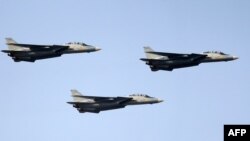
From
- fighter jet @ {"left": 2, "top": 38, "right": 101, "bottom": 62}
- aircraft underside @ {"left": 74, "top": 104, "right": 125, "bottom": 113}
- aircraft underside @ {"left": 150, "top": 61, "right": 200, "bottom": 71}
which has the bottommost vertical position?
aircraft underside @ {"left": 74, "top": 104, "right": 125, "bottom": 113}

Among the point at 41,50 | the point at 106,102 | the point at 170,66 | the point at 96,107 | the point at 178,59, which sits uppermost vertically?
the point at 41,50

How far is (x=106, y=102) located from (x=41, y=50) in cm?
1487

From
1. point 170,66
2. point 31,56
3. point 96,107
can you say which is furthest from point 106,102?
point 31,56

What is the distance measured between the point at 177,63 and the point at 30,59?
25935 millimetres

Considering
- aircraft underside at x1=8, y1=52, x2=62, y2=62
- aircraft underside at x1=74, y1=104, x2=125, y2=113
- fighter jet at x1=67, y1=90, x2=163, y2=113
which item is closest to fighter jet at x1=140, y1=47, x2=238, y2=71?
fighter jet at x1=67, y1=90, x2=163, y2=113

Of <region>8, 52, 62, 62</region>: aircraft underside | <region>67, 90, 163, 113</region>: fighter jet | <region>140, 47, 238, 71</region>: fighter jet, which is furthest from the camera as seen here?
<region>67, 90, 163, 113</region>: fighter jet

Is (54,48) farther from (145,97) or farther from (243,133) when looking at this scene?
(243,133)

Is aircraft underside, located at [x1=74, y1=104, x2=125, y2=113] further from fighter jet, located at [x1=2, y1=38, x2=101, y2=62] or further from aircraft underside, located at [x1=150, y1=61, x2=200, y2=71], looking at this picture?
fighter jet, located at [x1=2, y1=38, x2=101, y2=62]

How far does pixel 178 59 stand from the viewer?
116125mm

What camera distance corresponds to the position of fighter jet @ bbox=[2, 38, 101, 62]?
380 ft

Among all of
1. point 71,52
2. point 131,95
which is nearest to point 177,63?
point 131,95

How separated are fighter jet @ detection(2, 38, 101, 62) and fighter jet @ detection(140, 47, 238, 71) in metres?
10.4

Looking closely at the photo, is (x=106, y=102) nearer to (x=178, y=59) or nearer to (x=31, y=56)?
(x=178, y=59)

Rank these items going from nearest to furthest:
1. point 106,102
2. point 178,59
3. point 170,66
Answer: point 178,59 < point 170,66 < point 106,102
